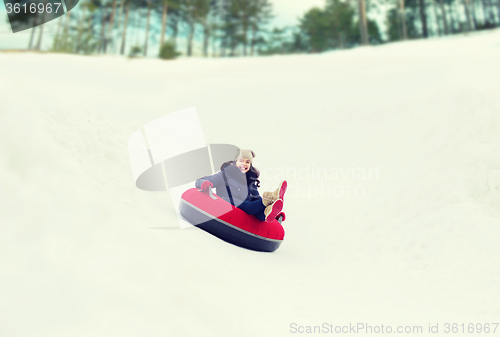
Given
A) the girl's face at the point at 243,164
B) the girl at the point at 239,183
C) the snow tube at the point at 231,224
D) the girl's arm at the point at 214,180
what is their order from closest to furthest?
the snow tube at the point at 231,224
the girl at the point at 239,183
the girl's arm at the point at 214,180
the girl's face at the point at 243,164

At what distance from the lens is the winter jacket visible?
15.7 feet

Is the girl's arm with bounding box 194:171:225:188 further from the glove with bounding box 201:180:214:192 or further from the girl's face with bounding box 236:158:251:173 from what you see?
the girl's face with bounding box 236:158:251:173

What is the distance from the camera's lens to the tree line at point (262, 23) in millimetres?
24078

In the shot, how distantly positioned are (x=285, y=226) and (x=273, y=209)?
205cm

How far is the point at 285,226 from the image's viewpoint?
6.07 metres
